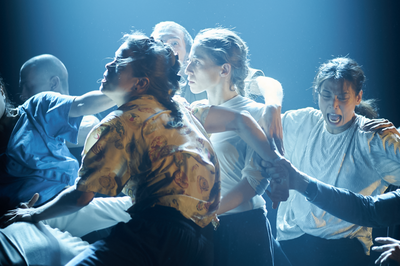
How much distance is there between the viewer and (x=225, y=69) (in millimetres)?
1456

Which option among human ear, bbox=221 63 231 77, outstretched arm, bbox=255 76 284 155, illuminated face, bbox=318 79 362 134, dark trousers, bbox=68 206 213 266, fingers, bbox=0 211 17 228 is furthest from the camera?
illuminated face, bbox=318 79 362 134

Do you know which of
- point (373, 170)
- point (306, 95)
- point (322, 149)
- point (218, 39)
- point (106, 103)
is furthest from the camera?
point (306, 95)

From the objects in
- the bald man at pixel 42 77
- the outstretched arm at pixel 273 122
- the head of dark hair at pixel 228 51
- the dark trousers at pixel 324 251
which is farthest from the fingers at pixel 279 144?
the bald man at pixel 42 77

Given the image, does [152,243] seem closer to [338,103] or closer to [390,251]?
[390,251]

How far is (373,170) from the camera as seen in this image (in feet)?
5.27

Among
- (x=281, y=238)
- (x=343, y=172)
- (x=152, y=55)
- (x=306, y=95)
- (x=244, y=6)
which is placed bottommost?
(x=281, y=238)

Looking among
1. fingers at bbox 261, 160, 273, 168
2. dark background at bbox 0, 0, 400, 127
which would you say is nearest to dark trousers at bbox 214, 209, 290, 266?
fingers at bbox 261, 160, 273, 168

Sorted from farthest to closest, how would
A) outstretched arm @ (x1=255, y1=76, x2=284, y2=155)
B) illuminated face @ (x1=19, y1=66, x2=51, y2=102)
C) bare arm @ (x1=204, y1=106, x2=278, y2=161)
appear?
illuminated face @ (x1=19, y1=66, x2=51, y2=102) → outstretched arm @ (x1=255, y1=76, x2=284, y2=155) → bare arm @ (x1=204, y1=106, x2=278, y2=161)

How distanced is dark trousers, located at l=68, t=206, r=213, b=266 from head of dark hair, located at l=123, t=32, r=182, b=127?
324 mm

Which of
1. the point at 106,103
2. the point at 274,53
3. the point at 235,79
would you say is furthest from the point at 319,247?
the point at 274,53

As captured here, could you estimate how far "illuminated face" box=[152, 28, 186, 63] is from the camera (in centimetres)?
190

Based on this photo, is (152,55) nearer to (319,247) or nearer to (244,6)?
(319,247)

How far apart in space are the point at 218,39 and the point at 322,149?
0.81 meters

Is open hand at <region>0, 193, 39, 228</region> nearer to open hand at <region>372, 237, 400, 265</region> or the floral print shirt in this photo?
the floral print shirt
